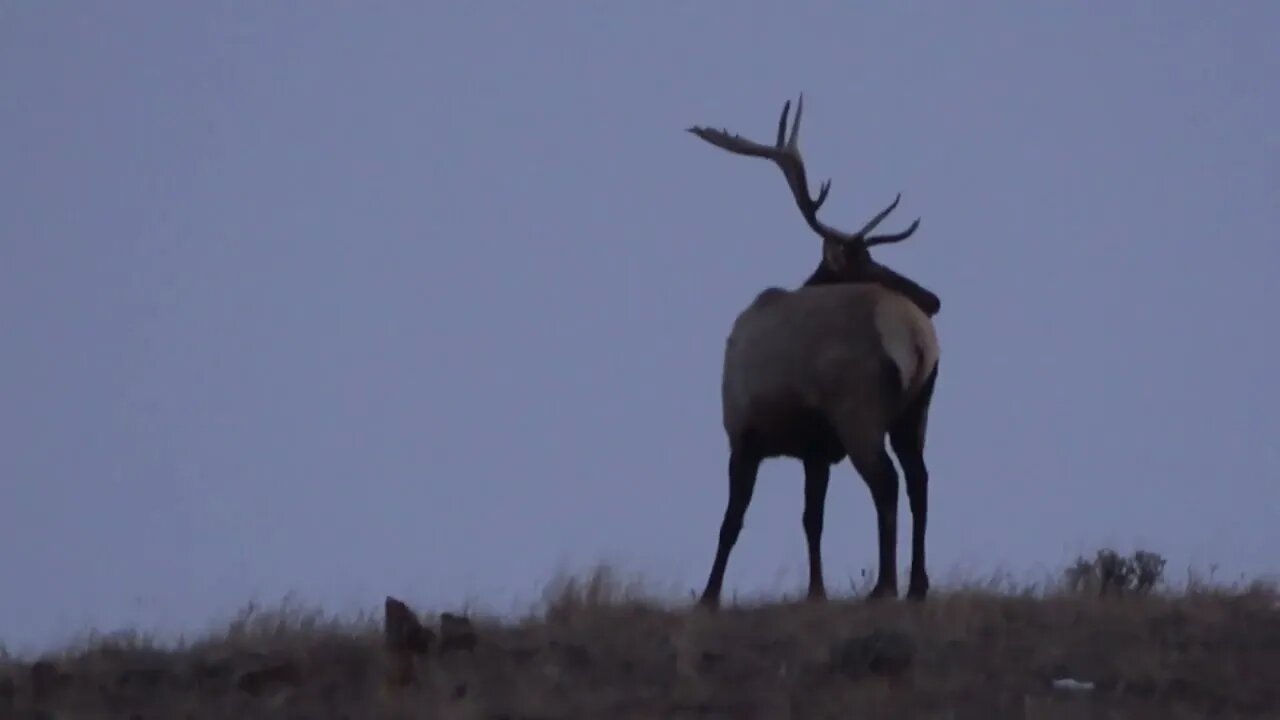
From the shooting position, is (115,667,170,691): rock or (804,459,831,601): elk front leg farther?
(804,459,831,601): elk front leg

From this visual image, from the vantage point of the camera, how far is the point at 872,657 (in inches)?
384

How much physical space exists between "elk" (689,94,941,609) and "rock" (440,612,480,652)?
98.3 inches

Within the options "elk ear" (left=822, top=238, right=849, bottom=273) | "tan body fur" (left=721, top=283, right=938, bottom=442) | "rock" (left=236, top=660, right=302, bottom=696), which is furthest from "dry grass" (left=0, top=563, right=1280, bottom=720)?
"elk ear" (left=822, top=238, right=849, bottom=273)

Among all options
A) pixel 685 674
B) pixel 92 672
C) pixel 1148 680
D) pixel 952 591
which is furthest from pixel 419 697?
pixel 952 591

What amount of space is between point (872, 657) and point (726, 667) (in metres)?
0.57

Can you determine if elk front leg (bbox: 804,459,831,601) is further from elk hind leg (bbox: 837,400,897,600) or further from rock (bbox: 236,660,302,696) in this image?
rock (bbox: 236,660,302,696)

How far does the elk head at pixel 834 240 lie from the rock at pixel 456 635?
4.81 metres

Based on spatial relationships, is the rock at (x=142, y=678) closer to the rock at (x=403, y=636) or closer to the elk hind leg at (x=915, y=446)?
the rock at (x=403, y=636)

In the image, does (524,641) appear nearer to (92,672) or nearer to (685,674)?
(685,674)

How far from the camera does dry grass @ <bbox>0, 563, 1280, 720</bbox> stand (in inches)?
364

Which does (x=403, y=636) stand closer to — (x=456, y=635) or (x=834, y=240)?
(x=456, y=635)

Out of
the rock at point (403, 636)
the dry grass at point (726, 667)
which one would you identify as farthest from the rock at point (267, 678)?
the rock at point (403, 636)

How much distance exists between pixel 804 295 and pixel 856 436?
0.93m

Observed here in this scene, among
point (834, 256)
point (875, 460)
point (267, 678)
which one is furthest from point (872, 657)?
point (834, 256)
